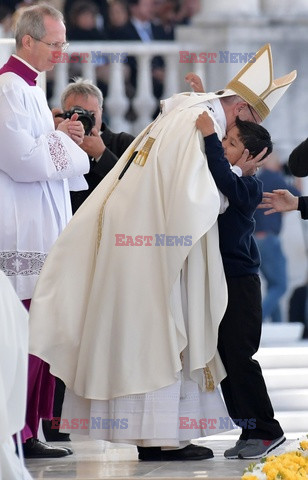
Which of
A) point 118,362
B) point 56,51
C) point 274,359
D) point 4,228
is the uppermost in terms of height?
point 56,51

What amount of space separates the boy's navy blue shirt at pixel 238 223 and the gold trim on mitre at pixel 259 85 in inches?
13.7

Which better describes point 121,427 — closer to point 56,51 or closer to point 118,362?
point 118,362

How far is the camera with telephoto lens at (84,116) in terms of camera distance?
8328 millimetres

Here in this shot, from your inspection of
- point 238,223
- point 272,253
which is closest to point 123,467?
point 238,223

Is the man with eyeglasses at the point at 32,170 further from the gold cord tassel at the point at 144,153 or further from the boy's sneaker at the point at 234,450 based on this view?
the boy's sneaker at the point at 234,450

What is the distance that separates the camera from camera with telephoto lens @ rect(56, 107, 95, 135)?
27.3ft

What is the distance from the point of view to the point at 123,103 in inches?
557

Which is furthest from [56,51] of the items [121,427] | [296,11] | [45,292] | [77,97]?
[296,11]

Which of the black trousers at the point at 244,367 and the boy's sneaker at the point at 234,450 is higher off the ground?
the black trousers at the point at 244,367

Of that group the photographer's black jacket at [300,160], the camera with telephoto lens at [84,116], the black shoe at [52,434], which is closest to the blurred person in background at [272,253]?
the black shoe at [52,434]

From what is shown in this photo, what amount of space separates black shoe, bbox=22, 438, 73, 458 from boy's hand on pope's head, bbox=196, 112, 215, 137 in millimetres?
1688

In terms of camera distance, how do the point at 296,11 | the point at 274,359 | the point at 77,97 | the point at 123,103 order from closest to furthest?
the point at 77,97
the point at 274,359
the point at 123,103
the point at 296,11

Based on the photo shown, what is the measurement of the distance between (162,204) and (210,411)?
97cm

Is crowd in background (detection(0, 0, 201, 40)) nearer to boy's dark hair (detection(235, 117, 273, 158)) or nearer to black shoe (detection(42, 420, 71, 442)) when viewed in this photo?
black shoe (detection(42, 420, 71, 442))
